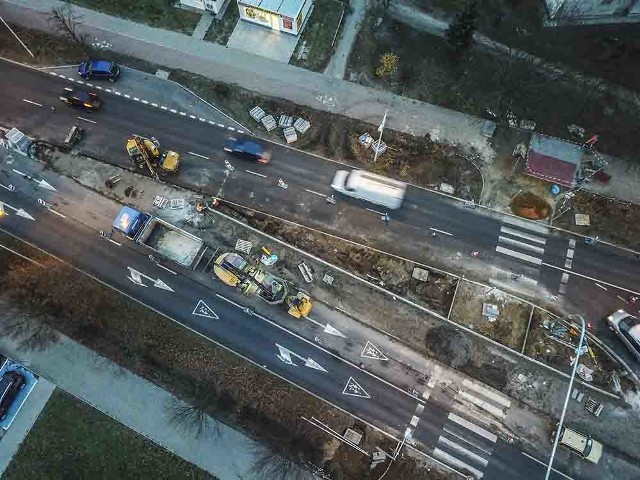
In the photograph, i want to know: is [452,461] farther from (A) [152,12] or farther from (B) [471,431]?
(A) [152,12]

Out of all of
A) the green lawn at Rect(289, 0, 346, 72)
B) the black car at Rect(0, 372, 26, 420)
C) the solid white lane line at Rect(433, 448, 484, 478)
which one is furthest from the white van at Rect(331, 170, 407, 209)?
the black car at Rect(0, 372, 26, 420)

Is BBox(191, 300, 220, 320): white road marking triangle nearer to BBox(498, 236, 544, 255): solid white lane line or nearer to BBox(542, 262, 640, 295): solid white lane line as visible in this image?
BBox(498, 236, 544, 255): solid white lane line

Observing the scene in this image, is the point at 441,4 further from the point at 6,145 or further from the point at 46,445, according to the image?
the point at 46,445

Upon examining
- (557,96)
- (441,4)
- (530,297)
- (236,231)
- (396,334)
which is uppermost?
(441,4)

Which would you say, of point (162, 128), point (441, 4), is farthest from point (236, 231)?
point (441, 4)

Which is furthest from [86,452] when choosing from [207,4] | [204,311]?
[207,4]

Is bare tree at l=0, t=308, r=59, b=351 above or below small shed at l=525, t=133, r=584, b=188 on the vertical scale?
below
